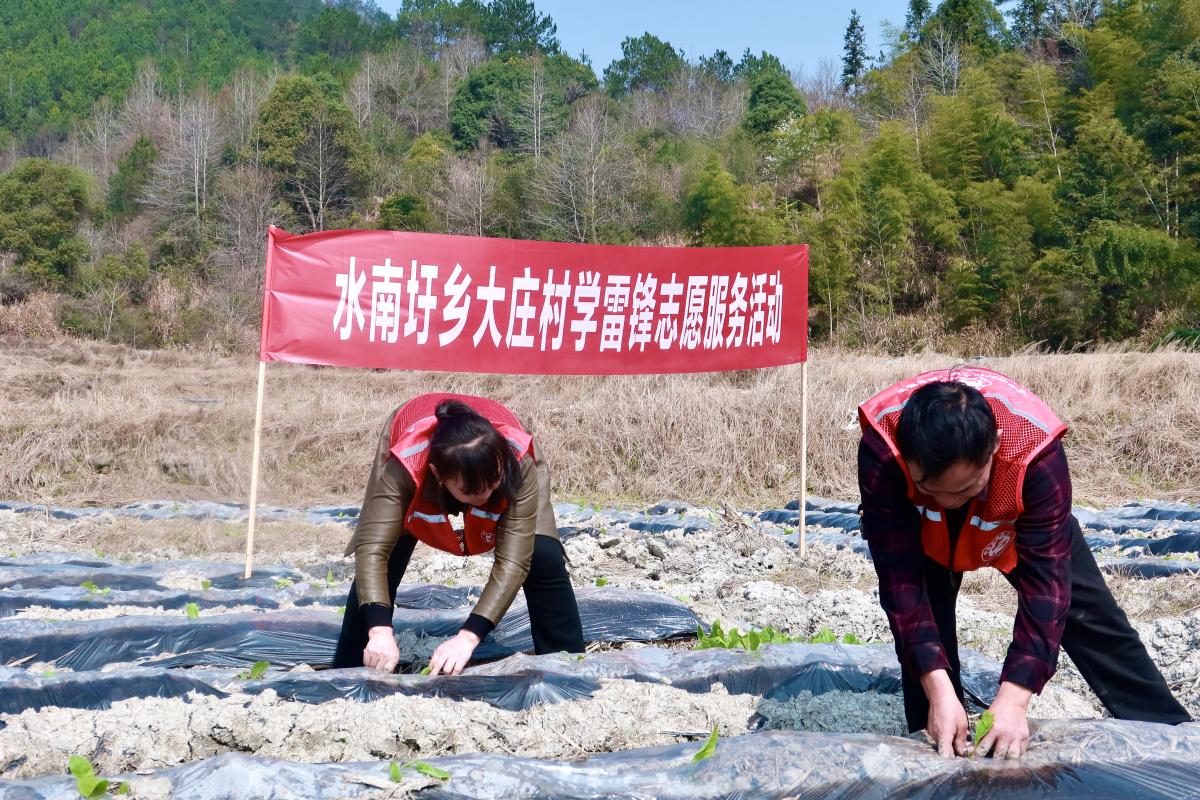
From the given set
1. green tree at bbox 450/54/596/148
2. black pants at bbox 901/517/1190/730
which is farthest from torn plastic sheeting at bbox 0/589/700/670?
green tree at bbox 450/54/596/148

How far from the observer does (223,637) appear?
334 cm

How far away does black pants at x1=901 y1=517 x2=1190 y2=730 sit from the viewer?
2234 mm

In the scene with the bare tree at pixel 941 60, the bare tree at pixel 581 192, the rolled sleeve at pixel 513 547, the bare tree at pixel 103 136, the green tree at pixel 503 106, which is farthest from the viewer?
the bare tree at pixel 103 136

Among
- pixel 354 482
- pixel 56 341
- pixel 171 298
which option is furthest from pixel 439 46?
pixel 354 482

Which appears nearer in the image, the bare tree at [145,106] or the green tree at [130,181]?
the green tree at [130,181]

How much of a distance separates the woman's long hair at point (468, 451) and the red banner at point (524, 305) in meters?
2.31

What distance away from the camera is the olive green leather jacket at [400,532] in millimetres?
2576

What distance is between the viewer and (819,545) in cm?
588

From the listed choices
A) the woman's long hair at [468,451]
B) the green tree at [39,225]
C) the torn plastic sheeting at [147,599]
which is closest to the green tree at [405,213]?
the green tree at [39,225]

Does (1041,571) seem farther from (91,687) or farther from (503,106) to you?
(503,106)

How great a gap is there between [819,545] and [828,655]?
126 inches

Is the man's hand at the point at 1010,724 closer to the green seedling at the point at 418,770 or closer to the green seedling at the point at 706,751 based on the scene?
the green seedling at the point at 706,751

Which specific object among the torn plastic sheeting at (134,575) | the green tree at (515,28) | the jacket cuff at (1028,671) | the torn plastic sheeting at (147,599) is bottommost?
the torn plastic sheeting at (134,575)

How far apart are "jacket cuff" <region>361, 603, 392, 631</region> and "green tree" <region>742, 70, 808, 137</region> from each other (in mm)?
29154
